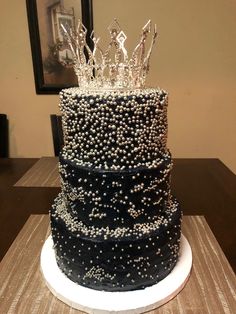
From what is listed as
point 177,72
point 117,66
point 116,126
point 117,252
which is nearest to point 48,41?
point 177,72

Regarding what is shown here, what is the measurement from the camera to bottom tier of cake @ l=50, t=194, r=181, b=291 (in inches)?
27.6

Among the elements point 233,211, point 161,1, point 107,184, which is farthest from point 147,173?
point 161,1

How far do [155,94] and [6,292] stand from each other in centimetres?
60

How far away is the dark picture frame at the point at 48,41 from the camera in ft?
5.56

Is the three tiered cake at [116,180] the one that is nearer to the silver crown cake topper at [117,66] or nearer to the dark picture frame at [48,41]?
the silver crown cake topper at [117,66]

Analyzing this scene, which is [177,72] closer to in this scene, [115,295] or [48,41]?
[48,41]

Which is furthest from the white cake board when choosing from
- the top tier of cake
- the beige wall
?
the beige wall

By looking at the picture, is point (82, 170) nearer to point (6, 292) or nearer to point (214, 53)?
point (6, 292)

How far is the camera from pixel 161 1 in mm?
1695

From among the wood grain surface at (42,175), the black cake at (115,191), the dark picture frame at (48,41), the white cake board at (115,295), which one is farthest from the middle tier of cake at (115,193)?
the dark picture frame at (48,41)

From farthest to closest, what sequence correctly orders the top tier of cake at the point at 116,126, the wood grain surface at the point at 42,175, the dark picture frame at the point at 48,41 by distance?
the dark picture frame at the point at 48,41 < the wood grain surface at the point at 42,175 < the top tier of cake at the point at 116,126

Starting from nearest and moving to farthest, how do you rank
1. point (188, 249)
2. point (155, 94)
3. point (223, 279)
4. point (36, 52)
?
point (155, 94)
point (223, 279)
point (188, 249)
point (36, 52)

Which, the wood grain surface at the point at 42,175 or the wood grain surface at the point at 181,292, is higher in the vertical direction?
the wood grain surface at the point at 42,175

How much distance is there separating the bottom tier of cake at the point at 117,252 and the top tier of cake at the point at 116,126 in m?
0.16
